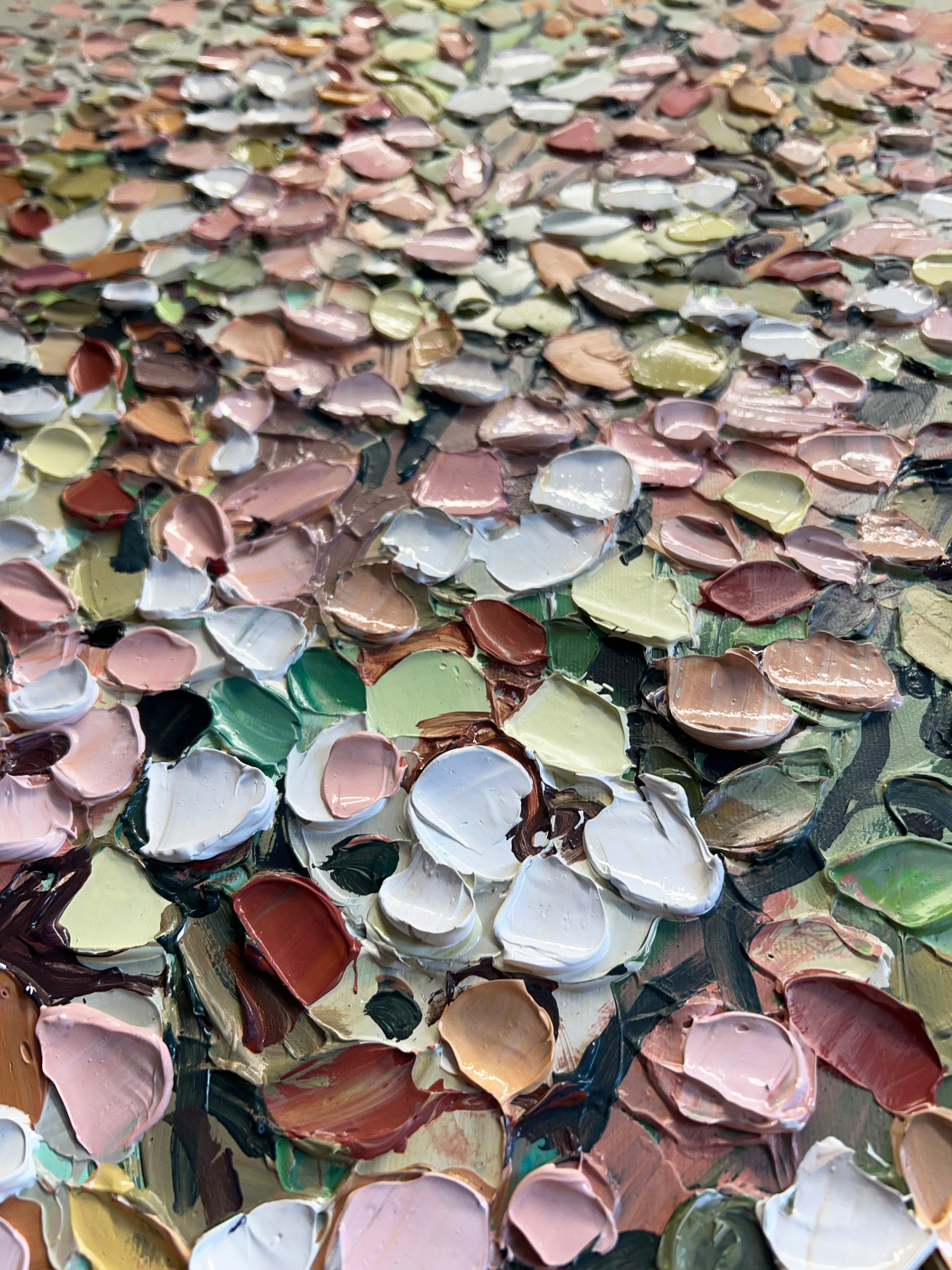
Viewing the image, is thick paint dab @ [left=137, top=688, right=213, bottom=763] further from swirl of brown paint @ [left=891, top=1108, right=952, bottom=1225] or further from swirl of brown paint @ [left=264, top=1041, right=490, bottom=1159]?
swirl of brown paint @ [left=891, top=1108, right=952, bottom=1225]

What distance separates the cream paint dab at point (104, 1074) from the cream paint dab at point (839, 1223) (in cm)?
28

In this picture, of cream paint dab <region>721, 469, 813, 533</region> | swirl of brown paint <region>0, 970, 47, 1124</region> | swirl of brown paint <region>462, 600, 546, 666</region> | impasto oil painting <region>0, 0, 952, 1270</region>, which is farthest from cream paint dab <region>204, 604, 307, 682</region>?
cream paint dab <region>721, 469, 813, 533</region>

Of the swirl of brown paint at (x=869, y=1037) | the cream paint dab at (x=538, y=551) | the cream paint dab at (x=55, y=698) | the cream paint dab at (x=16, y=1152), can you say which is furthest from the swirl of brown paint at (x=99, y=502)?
the swirl of brown paint at (x=869, y=1037)

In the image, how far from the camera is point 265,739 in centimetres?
55

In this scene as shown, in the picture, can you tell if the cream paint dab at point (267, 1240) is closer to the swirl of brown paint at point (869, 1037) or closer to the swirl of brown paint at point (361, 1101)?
the swirl of brown paint at point (361, 1101)

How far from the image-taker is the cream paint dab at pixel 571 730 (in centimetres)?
52

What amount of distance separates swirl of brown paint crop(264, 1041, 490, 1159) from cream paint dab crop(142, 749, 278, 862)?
124 millimetres

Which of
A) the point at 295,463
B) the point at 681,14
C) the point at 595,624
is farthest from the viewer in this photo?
the point at 681,14

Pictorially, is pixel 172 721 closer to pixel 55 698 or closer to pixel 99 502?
pixel 55 698

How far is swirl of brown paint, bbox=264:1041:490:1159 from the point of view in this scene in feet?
1.39

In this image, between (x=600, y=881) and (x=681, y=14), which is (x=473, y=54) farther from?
(x=600, y=881)

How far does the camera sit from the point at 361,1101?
1.42 feet

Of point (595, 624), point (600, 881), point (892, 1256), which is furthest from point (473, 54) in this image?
point (892, 1256)

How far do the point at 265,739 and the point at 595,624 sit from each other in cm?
21
